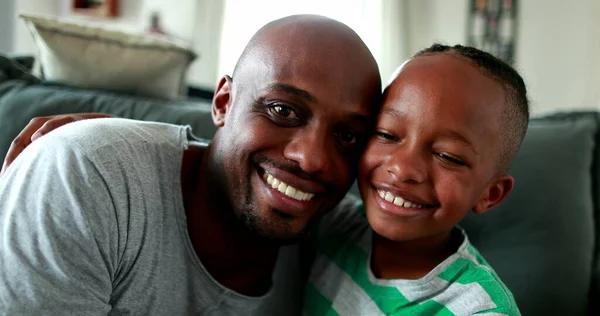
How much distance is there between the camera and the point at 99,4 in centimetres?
403

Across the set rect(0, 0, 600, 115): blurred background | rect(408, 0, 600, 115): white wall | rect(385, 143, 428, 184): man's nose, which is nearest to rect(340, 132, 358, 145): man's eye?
rect(385, 143, 428, 184): man's nose

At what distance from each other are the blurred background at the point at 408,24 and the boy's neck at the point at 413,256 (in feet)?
9.35

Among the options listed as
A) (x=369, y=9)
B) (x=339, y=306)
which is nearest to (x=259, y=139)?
(x=339, y=306)

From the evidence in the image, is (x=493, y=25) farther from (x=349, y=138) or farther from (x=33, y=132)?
(x=33, y=132)

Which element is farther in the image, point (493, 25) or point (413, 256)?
point (493, 25)

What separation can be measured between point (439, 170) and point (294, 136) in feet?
0.91

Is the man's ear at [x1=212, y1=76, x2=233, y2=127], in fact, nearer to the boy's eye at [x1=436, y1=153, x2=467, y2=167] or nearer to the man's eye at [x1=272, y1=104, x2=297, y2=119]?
the man's eye at [x1=272, y1=104, x2=297, y2=119]

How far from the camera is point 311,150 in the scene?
95 centimetres

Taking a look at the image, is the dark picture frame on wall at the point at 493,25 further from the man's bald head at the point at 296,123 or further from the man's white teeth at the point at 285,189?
the man's white teeth at the point at 285,189

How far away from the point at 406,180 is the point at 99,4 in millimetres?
3746

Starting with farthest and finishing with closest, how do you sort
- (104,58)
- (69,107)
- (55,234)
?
(104,58)
(69,107)
(55,234)

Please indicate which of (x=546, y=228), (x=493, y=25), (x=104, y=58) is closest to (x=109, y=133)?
(x=104, y=58)

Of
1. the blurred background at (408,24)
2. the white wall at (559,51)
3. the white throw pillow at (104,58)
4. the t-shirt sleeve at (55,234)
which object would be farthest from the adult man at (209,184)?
the white wall at (559,51)

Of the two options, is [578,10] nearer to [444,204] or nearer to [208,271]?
[444,204]
